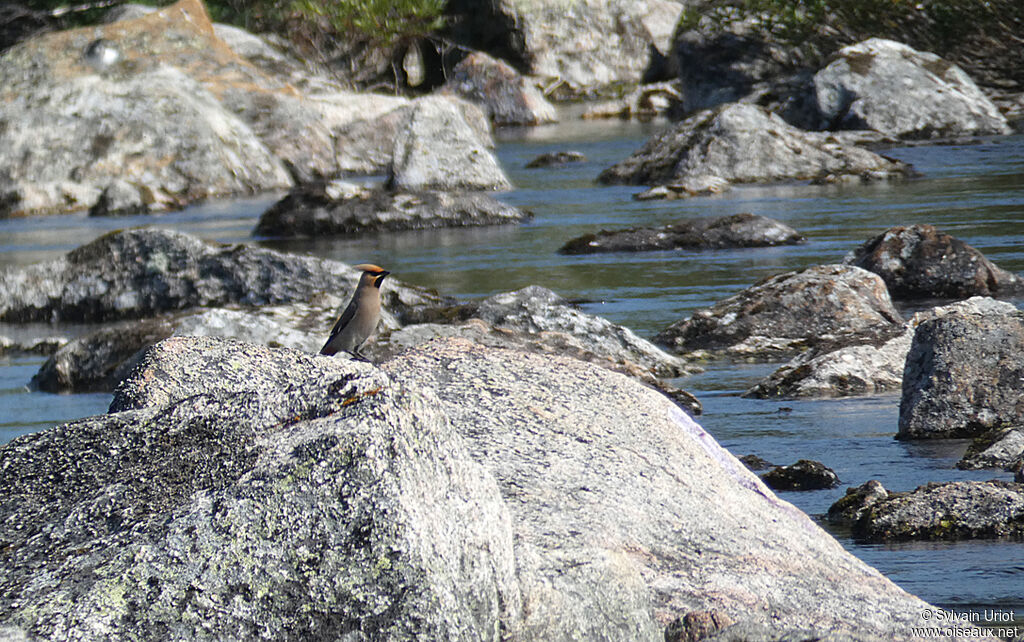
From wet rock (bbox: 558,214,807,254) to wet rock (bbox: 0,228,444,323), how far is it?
376 cm

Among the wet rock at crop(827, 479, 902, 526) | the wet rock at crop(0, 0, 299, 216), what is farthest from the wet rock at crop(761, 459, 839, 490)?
the wet rock at crop(0, 0, 299, 216)

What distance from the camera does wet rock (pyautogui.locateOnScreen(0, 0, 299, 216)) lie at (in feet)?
70.8

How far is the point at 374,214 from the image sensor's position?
672 inches

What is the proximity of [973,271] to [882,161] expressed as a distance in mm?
9531

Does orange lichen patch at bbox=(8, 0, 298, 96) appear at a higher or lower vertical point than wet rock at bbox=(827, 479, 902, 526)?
higher

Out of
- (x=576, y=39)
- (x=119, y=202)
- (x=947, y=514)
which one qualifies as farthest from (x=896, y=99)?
(x=947, y=514)

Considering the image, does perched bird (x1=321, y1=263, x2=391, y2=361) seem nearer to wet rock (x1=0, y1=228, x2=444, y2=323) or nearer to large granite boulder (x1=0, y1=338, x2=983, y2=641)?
large granite boulder (x1=0, y1=338, x2=983, y2=641)

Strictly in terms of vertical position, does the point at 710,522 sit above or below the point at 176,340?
below

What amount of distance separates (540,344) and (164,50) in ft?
62.7

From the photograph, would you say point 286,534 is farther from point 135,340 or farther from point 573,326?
point 135,340

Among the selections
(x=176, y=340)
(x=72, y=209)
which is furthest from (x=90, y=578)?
(x=72, y=209)

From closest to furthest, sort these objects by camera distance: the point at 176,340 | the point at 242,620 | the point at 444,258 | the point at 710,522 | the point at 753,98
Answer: the point at 242,620, the point at 710,522, the point at 176,340, the point at 444,258, the point at 753,98

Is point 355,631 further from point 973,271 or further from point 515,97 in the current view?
point 515,97

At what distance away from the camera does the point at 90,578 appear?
2879 mm
